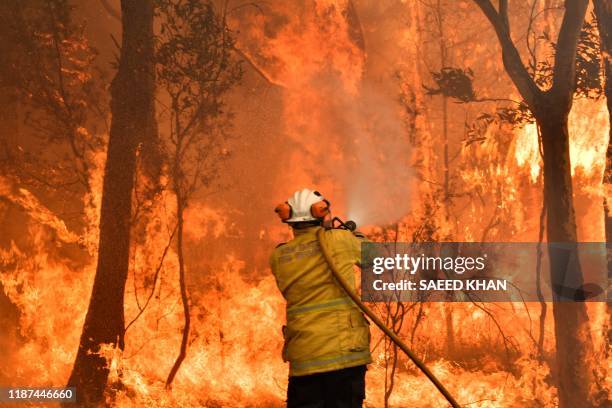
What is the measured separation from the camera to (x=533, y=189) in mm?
3977

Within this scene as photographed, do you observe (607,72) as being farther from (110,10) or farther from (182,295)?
(110,10)

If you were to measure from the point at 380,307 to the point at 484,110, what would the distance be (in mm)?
1286

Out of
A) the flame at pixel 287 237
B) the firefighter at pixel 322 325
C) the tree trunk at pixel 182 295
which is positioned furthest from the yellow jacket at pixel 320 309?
the tree trunk at pixel 182 295

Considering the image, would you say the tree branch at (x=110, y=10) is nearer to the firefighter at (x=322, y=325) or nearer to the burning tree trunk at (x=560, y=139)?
the firefighter at (x=322, y=325)

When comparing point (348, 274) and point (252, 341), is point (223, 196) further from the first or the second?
point (348, 274)

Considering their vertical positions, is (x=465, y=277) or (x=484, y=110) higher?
(x=484, y=110)

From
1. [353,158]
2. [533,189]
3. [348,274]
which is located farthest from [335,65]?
[348,274]

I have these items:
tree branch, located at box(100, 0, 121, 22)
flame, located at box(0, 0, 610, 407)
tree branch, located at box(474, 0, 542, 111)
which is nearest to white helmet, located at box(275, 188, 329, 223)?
flame, located at box(0, 0, 610, 407)

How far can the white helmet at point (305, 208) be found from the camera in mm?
2848

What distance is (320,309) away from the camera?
109 inches

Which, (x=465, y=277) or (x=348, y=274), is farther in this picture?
(x=465, y=277)

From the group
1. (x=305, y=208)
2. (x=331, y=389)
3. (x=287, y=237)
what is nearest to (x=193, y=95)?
(x=287, y=237)

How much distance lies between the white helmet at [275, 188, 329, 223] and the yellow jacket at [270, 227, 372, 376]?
62 millimetres

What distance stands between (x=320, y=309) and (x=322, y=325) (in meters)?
0.07
